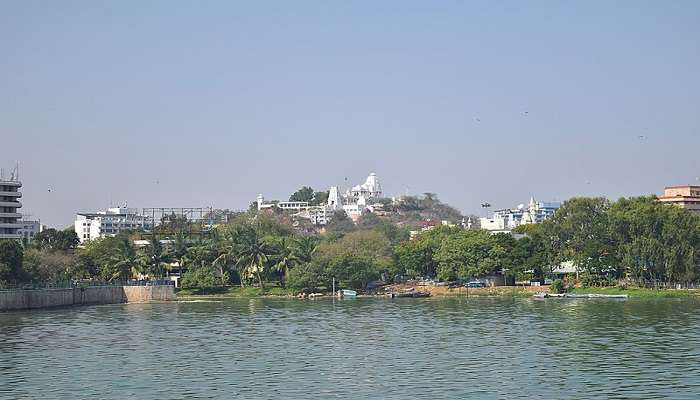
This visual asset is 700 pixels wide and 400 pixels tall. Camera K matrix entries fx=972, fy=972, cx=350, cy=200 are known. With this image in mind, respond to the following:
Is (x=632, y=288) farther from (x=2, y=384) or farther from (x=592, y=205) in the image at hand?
(x=2, y=384)

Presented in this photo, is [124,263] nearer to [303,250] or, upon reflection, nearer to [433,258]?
[303,250]

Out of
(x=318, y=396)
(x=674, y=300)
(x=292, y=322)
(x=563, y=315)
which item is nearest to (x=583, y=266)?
(x=674, y=300)

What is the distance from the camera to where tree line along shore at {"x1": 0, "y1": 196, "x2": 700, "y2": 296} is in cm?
9419

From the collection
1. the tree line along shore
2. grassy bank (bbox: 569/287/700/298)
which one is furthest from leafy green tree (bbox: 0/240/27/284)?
grassy bank (bbox: 569/287/700/298)

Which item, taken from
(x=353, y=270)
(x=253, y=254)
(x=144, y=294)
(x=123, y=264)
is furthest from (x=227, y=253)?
(x=353, y=270)

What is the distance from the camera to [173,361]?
48.3 metres

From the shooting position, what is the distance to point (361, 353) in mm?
50438

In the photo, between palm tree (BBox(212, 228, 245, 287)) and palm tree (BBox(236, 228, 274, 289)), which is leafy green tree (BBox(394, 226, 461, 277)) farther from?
palm tree (BBox(212, 228, 245, 287))

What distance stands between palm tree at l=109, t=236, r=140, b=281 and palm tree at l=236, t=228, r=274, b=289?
452 inches

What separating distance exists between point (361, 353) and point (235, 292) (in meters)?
60.6

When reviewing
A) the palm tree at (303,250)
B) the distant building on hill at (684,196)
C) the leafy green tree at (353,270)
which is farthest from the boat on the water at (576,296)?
the distant building on hill at (684,196)

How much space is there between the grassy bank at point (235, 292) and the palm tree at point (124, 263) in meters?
5.84

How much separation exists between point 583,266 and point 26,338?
61.5 m

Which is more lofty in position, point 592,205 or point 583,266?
point 592,205
